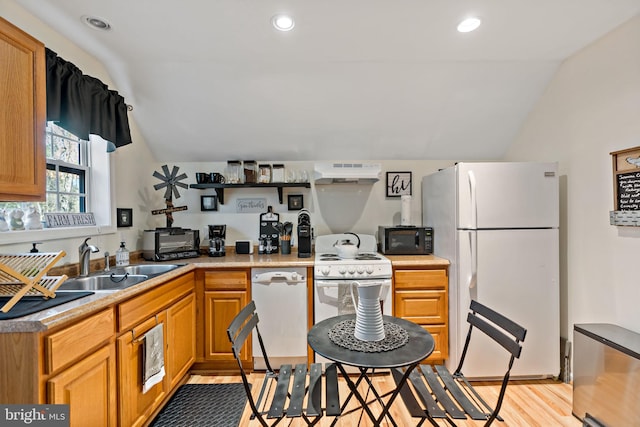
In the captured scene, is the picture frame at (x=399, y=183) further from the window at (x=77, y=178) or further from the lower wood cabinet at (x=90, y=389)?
the lower wood cabinet at (x=90, y=389)

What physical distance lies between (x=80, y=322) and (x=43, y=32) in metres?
1.85

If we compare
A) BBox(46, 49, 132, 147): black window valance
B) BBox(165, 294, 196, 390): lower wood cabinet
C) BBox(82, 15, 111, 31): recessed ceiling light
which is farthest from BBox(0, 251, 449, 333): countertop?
BBox(82, 15, 111, 31): recessed ceiling light

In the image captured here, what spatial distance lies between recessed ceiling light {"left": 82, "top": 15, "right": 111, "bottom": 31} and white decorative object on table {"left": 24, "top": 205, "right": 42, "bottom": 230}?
1.21 m

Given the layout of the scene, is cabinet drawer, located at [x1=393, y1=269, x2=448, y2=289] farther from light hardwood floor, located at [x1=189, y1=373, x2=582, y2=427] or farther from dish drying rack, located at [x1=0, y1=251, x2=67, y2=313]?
dish drying rack, located at [x1=0, y1=251, x2=67, y2=313]

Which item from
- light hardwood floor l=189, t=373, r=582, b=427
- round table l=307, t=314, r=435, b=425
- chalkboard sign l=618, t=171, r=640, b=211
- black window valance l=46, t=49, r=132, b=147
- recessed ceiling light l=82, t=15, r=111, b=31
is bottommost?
light hardwood floor l=189, t=373, r=582, b=427

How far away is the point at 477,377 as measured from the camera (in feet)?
8.01

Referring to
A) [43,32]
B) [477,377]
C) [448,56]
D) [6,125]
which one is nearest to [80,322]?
[6,125]

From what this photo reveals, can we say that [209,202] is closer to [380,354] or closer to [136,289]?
[136,289]

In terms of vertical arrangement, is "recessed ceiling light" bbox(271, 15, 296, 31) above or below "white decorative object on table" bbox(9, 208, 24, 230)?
above

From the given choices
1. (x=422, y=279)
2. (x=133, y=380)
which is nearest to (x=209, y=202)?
(x=133, y=380)

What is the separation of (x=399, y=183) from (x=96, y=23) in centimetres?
282

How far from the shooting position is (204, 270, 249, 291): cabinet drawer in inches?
101

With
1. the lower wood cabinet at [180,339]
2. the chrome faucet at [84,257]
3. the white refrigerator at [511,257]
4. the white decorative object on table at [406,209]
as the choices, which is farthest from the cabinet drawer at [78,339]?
the white decorative object on table at [406,209]

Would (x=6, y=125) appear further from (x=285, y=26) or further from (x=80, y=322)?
(x=285, y=26)
